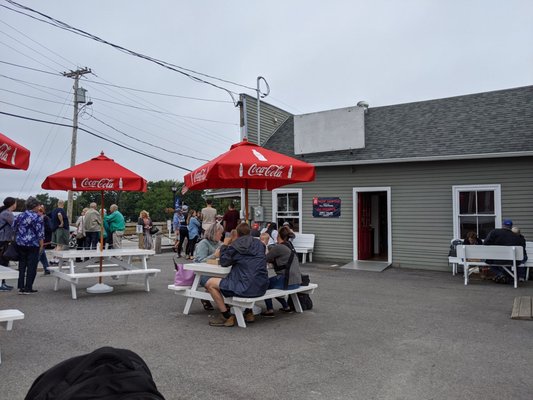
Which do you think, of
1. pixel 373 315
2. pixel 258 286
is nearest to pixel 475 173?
pixel 373 315

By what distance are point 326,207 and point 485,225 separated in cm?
453

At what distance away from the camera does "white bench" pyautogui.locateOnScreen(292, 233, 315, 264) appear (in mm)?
13969

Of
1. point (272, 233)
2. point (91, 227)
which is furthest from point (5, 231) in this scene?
point (272, 233)

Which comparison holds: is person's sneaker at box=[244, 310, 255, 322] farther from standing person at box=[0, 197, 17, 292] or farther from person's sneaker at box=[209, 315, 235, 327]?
standing person at box=[0, 197, 17, 292]

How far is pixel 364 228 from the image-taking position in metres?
13.9

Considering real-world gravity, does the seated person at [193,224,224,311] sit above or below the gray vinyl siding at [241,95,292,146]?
below

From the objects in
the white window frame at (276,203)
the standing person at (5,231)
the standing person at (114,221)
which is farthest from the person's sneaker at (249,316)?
the white window frame at (276,203)

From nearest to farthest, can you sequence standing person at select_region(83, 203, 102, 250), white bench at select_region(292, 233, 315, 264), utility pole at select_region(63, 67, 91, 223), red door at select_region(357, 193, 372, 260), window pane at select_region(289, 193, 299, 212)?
standing person at select_region(83, 203, 102, 250) < red door at select_region(357, 193, 372, 260) < white bench at select_region(292, 233, 315, 264) < window pane at select_region(289, 193, 299, 212) < utility pole at select_region(63, 67, 91, 223)

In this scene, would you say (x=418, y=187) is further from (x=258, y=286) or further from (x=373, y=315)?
(x=258, y=286)

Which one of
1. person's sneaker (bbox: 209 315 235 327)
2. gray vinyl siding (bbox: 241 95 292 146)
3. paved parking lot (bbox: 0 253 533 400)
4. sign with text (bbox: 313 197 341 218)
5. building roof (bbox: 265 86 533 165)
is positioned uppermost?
gray vinyl siding (bbox: 241 95 292 146)

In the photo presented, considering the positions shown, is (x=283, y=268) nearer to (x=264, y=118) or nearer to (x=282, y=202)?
(x=282, y=202)

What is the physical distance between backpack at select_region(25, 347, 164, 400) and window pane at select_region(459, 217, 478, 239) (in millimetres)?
11848

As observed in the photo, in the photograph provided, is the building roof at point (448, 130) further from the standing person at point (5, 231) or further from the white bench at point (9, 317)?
the white bench at point (9, 317)

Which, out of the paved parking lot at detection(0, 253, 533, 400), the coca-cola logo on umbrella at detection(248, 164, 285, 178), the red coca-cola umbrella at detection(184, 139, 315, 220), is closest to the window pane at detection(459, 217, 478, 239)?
the paved parking lot at detection(0, 253, 533, 400)
